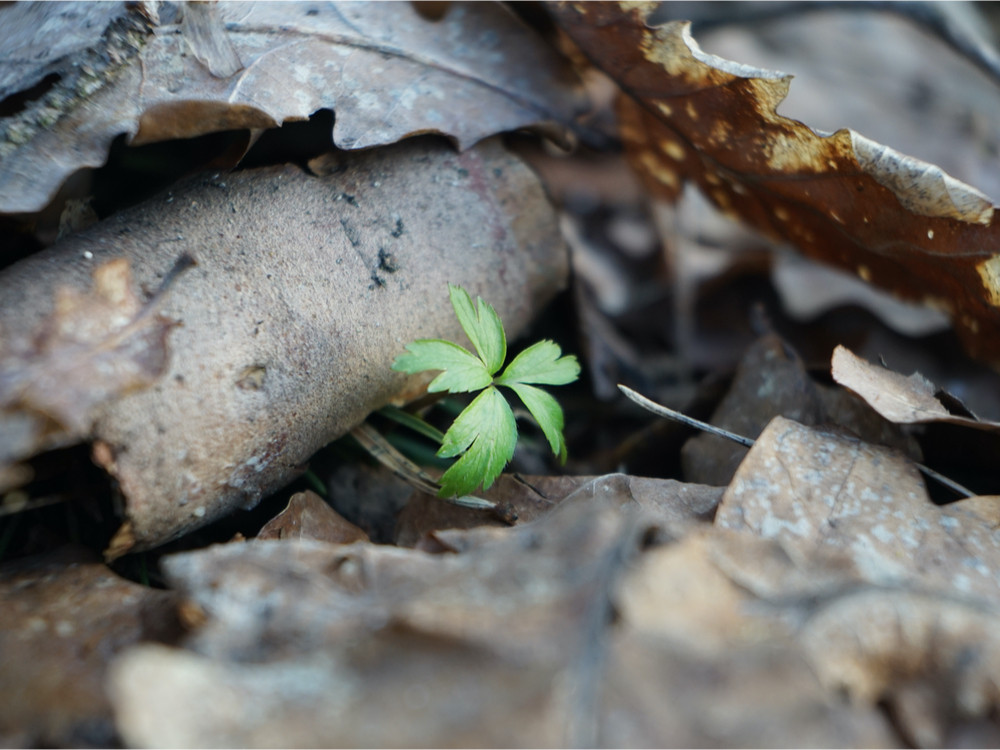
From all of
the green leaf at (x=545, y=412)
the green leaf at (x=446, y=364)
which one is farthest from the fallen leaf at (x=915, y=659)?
the green leaf at (x=446, y=364)

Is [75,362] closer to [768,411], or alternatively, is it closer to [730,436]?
[730,436]

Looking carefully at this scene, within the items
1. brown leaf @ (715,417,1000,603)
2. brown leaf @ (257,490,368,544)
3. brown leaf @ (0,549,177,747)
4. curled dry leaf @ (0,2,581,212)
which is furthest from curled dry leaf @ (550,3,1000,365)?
brown leaf @ (0,549,177,747)

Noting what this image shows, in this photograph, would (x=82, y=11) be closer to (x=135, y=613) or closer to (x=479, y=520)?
(x=135, y=613)

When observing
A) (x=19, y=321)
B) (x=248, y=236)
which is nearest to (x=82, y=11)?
(x=248, y=236)

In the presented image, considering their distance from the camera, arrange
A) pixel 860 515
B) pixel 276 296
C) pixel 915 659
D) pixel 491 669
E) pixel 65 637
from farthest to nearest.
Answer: pixel 276 296
pixel 860 515
pixel 65 637
pixel 915 659
pixel 491 669

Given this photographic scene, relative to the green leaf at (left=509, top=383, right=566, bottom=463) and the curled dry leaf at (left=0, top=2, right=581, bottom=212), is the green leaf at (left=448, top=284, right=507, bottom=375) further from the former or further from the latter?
the curled dry leaf at (left=0, top=2, right=581, bottom=212)

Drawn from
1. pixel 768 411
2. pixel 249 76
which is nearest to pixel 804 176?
pixel 768 411
